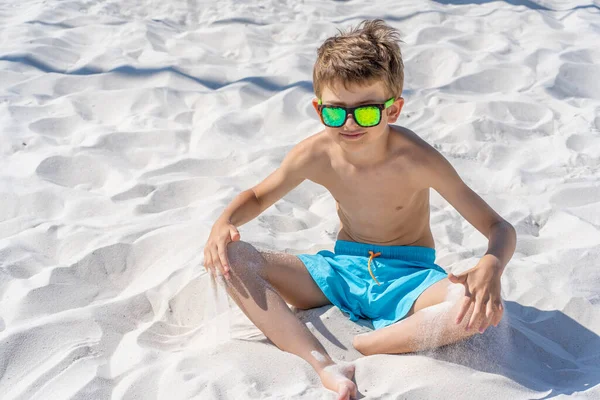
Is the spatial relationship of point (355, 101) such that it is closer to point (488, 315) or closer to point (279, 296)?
point (279, 296)

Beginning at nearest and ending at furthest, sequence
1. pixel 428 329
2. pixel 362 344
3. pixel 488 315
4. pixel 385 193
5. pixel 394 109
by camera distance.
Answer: pixel 488 315 < pixel 428 329 < pixel 362 344 < pixel 394 109 < pixel 385 193

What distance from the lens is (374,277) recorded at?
2355 mm

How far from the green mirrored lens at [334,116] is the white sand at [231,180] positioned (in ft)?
2.01

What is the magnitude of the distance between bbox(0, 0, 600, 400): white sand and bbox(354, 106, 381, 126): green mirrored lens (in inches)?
24.5

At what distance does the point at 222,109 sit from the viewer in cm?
402

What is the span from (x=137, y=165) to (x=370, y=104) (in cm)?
163

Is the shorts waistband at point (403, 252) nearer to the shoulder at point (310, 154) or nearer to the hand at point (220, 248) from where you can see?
the shoulder at point (310, 154)

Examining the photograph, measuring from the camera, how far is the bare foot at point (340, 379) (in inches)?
74.7

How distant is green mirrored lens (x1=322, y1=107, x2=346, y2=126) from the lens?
85.7 inches

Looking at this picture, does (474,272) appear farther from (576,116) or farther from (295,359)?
(576,116)

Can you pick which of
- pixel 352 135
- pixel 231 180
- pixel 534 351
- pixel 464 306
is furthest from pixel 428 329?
pixel 231 180

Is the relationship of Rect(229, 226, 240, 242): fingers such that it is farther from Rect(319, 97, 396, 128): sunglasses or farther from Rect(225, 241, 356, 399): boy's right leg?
Rect(319, 97, 396, 128): sunglasses

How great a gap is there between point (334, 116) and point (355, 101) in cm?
8

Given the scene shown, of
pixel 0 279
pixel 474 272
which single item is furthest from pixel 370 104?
pixel 0 279
